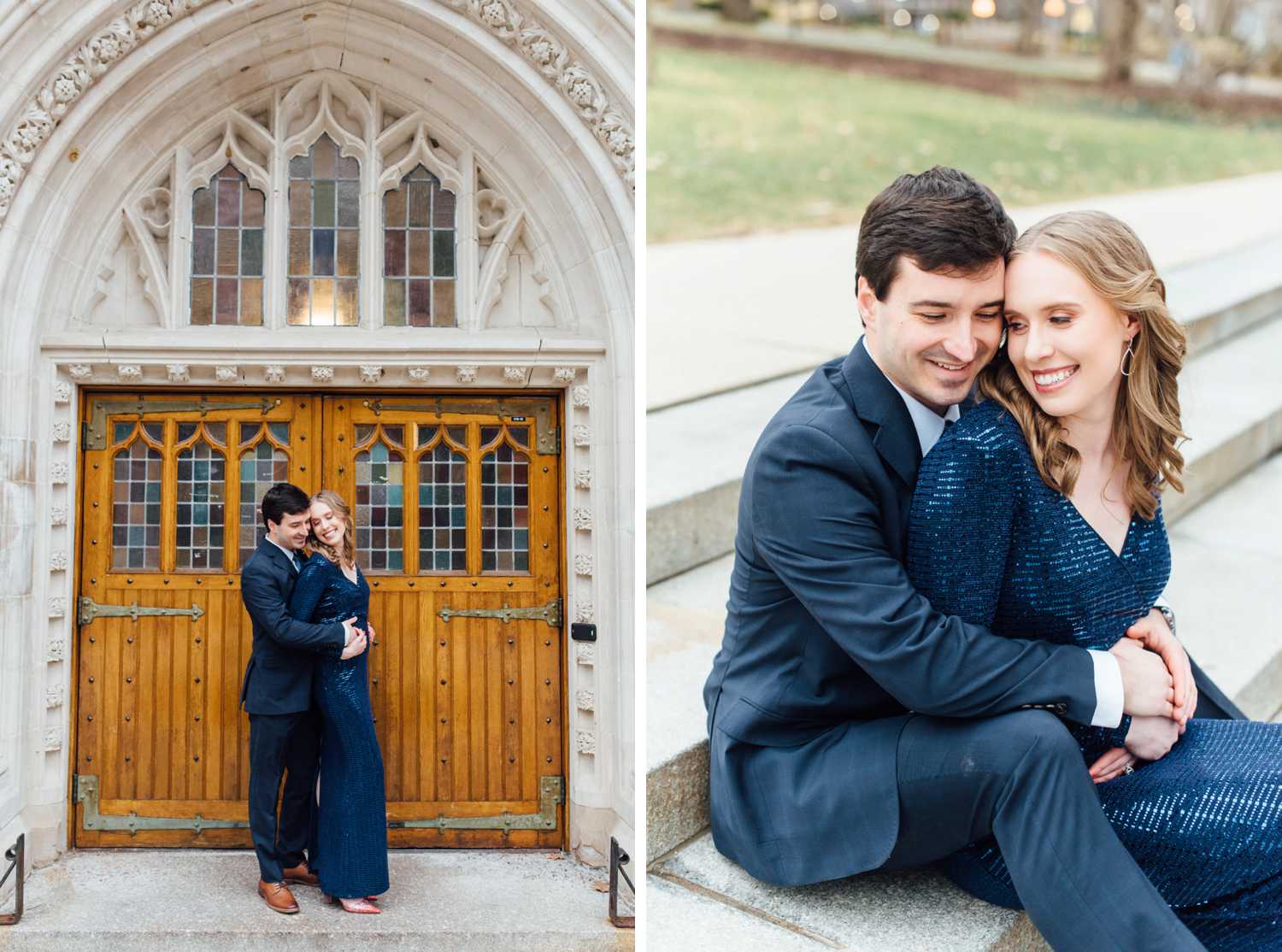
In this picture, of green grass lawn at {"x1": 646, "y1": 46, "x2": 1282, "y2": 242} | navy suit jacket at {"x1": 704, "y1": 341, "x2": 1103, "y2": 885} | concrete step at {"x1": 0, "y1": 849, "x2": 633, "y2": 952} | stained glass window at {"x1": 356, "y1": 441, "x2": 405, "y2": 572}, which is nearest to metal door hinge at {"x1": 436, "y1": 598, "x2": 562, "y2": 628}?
stained glass window at {"x1": 356, "y1": 441, "x2": 405, "y2": 572}

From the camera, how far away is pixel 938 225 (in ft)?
6.40

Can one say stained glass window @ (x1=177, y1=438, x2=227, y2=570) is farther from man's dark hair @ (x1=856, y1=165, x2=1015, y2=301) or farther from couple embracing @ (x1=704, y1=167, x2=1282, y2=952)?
man's dark hair @ (x1=856, y1=165, x2=1015, y2=301)

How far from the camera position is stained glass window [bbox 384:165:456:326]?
4.08m

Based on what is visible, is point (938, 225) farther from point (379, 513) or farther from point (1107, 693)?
point (379, 513)

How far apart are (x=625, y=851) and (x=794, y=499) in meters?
2.17

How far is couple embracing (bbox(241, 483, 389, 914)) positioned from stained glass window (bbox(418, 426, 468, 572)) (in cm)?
38

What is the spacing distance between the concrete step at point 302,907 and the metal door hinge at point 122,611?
0.80 m

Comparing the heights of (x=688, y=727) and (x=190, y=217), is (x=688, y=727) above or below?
below

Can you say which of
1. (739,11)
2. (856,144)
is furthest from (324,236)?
(739,11)

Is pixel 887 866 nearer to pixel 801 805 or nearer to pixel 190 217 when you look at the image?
pixel 801 805

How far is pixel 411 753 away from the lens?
4.00 m

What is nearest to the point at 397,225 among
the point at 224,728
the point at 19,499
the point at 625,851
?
the point at 19,499

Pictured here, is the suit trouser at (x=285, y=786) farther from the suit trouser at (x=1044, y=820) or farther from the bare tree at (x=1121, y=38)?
the bare tree at (x=1121, y=38)

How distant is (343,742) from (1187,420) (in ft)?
11.0
